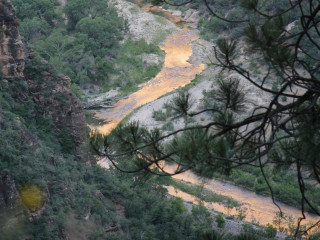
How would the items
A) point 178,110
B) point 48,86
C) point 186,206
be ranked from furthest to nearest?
point 186,206 < point 48,86 < point 178,110

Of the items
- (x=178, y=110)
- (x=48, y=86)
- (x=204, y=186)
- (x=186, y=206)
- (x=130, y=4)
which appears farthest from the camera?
(x=130, y=4)

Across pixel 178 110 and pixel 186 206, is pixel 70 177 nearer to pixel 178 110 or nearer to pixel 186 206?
pixel 186 206

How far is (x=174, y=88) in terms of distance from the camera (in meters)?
26.3

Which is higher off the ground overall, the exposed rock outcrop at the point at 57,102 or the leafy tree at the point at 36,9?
the leafy tree at the point at 36,9

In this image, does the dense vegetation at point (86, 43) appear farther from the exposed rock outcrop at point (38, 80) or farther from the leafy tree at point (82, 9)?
the exposed rock outcrop at point (38, 80)

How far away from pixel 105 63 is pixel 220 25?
26.1 ft

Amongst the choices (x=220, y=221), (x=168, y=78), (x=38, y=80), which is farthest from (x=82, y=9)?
(x=220, y=221)

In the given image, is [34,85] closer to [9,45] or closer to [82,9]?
[9,45]

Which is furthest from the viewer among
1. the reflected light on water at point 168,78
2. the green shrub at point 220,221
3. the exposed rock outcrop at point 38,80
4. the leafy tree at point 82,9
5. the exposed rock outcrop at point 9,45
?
the leafy tree at point 82,9

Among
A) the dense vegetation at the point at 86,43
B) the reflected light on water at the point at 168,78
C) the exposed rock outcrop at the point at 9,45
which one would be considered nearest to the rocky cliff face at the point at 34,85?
the exposed rock outcrop at the point at 9,45

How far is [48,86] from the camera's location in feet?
48.6

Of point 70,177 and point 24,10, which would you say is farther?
point 24,10

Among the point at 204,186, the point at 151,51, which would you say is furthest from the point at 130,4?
the point at 204,186

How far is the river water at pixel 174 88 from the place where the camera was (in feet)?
55.4
